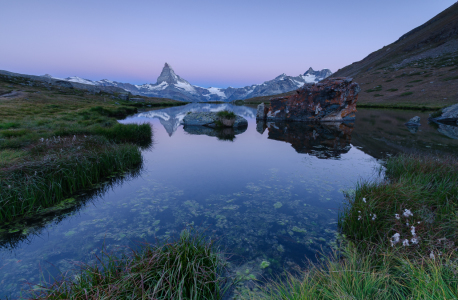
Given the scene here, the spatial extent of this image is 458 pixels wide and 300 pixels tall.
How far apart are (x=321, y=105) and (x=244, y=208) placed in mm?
29561

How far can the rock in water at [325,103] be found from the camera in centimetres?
2975

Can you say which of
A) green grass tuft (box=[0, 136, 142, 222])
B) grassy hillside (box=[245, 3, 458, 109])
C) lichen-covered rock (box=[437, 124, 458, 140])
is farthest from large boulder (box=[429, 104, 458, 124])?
green grass tuft (box=[0, 136, 142, 222])

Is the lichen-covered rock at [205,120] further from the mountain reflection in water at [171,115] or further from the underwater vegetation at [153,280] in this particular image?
the underwater vegetation at [153,280]

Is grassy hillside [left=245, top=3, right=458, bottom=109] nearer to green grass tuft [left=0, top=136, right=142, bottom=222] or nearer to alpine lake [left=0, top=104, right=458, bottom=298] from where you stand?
alpine lake [left=0, top=104, right=458, bottom=298]

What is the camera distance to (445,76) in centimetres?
5891

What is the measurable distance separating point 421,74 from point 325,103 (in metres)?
69.8

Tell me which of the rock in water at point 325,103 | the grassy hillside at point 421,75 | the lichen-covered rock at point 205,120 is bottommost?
the lichen-covered rock at point 205,120

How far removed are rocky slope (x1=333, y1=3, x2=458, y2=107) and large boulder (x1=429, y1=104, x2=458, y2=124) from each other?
18434 mm

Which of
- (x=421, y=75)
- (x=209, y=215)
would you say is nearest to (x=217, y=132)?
(x=209, y=215)

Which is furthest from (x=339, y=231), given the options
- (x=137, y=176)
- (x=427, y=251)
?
(x=137, y=176)

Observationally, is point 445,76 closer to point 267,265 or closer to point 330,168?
point 330,168

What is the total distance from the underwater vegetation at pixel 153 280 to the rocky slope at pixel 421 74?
195 ft

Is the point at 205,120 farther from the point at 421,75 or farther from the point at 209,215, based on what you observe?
the point at 421,75

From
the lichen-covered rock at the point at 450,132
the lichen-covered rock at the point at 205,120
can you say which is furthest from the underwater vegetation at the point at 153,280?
the lichen-covered rock at the point at 450,132
